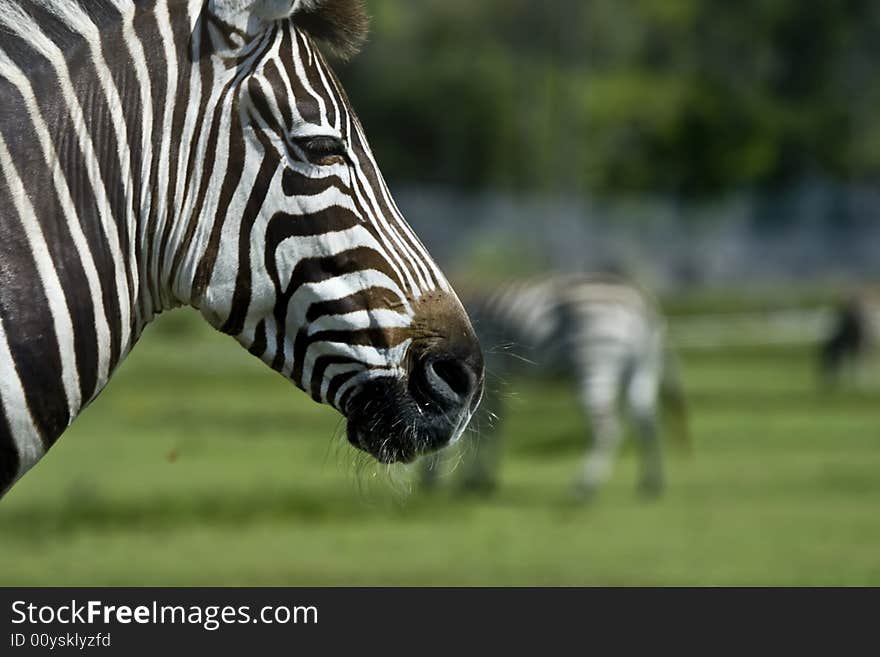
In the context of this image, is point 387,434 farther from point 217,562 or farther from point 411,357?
point 217,562

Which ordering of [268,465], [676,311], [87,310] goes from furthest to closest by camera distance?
[676,311] → [268,465] → [87,310]

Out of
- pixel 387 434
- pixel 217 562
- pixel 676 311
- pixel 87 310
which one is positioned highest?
pixel 676 311

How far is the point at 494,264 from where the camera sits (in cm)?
4131

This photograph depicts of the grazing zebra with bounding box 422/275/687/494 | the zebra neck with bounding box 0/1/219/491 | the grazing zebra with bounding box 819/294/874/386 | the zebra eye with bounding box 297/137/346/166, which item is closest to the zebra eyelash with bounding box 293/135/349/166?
the zebra eye with bounding box 297/137/346/166

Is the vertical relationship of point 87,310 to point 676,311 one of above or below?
below

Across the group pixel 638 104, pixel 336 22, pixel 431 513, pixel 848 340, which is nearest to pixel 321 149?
pixel 336 22

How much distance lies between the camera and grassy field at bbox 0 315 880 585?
29.3 ft

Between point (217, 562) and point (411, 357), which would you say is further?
point (217, 562)

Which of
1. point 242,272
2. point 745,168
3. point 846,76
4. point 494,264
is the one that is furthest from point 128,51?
point 846,76

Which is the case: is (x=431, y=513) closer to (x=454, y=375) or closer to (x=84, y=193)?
(x=454, y=375)

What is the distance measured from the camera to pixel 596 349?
44.5ft

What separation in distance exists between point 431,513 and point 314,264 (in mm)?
9719
